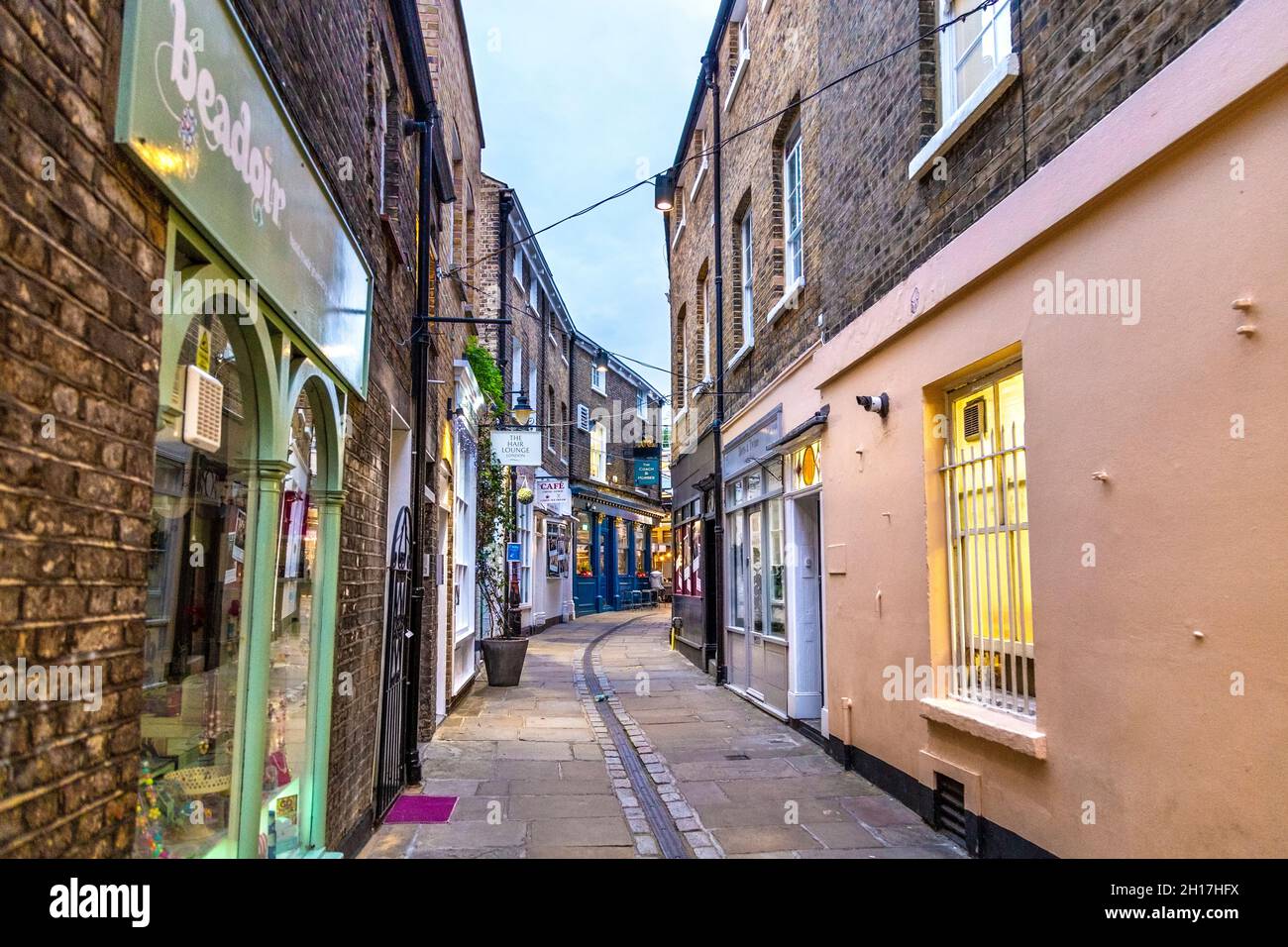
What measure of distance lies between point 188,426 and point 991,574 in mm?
4430

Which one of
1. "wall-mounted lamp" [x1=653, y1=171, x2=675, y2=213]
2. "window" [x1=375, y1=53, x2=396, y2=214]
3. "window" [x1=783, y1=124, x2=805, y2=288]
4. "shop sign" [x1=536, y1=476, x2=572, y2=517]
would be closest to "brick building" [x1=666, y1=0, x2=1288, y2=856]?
"window" [x1=783, y1=124, x2=805, y2=288]

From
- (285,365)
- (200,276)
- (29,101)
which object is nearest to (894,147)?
(285,365)

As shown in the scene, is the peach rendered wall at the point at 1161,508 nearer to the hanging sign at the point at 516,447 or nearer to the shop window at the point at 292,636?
the shop window at the point at 292,636

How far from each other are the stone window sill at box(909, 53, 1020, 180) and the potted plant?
7021mm

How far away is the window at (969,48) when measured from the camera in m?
5.40

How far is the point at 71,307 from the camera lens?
1.95 m

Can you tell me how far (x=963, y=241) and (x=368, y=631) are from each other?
4.42m

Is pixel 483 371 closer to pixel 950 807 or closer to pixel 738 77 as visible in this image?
pixel 738 77

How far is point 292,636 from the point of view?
4.17m

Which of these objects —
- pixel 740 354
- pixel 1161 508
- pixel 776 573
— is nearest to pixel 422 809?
pixel 1161 508

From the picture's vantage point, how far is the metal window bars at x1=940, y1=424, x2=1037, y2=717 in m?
5.00

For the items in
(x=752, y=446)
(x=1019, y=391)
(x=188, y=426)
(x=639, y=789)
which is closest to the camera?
(x=188, y=426)

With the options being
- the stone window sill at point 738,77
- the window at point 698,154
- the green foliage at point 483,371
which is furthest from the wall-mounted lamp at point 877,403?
the window at point 698,154

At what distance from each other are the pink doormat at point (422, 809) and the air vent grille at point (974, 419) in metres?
4.19
